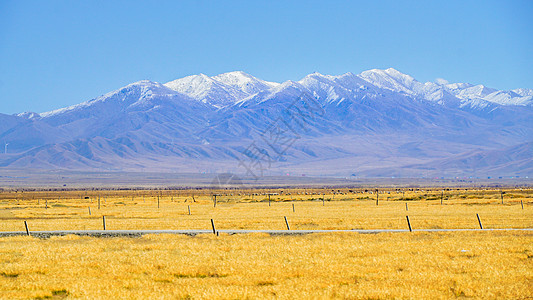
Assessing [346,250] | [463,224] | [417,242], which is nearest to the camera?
[346,250]

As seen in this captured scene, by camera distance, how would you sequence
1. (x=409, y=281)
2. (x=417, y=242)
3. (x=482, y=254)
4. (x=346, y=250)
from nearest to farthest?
1. (x=409, y=281)
2. (x=482, y=254)
3. (x=346, y=250)
4. (x=417, y=242)

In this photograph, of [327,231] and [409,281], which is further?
[327,231]

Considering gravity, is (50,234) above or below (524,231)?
above

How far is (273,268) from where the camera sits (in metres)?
19.8

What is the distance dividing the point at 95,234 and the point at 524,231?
2207 centimetres

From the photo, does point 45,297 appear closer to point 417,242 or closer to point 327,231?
point 417,242

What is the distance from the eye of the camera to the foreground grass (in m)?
16.2

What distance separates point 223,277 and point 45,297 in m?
5.09

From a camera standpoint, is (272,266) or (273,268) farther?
(272,266)

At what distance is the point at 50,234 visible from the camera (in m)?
33.0

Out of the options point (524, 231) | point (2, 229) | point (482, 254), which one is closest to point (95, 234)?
A: point (2, 229)

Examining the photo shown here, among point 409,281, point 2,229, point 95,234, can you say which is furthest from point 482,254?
point 2,229

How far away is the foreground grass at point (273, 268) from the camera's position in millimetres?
16234

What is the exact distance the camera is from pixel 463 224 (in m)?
37.1
